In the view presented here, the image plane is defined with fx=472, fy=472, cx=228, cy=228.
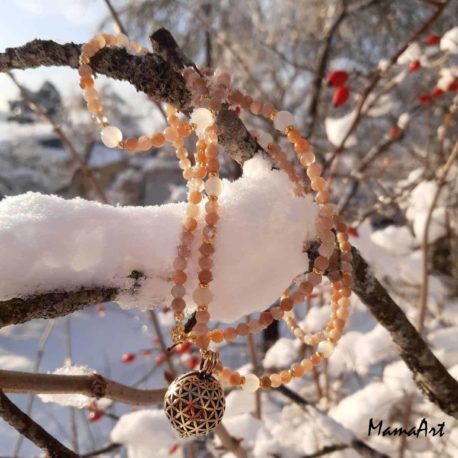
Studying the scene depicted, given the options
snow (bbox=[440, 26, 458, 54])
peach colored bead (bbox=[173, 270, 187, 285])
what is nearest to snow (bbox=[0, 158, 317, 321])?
peach colored bead (bbox=[173, 270, 187, 285])

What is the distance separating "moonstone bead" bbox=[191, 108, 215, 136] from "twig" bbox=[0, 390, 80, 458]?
0.78 ft

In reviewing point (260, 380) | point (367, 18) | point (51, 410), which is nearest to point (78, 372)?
point (260, 380)

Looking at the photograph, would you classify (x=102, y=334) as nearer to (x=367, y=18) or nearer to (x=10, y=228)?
(x=367, y=18)

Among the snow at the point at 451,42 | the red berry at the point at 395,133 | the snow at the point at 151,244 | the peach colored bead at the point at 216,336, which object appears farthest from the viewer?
the red berry at the point at 395,133

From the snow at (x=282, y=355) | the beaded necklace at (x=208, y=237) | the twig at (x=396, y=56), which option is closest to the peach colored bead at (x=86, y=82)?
the beaded necklace at (x=208, y=237)

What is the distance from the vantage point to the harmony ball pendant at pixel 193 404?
1.30ft

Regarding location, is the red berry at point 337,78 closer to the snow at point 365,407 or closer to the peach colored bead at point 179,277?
the snow at point 365,407

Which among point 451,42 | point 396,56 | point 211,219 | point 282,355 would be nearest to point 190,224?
point 211,219

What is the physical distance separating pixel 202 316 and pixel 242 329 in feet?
0.25

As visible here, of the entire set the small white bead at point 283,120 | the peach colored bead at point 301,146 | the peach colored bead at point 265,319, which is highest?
the small white bead at point 283,120

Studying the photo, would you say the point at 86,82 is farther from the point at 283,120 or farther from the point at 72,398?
the point at 72,398

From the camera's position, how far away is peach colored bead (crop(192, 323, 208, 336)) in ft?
1.24

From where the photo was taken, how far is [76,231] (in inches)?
12.8

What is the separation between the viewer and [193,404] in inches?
15.5
